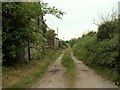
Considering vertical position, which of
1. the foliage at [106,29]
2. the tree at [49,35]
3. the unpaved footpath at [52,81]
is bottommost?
the unpaved footpath at [52,81]

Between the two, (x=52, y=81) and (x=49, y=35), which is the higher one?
(x=49, y=35)

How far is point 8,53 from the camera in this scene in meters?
21.8

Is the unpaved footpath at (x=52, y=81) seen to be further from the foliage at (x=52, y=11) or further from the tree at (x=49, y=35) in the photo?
the tree at (x=49, y=35)

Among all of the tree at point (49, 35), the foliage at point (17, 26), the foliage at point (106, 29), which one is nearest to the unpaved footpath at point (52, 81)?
the foliage at point (17, 26)

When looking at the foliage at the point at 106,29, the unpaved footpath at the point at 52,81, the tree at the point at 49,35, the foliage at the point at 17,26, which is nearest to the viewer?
the unpaved footpath at the point at 52,81

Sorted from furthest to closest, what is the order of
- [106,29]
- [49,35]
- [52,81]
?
[49,35], [106,29], [52,81]

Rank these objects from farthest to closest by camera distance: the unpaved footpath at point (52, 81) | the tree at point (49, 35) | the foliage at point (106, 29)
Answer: the tree at point (49, 35)
the foliage at point (106, 29)
the unpaved footpath at point (52, 81)

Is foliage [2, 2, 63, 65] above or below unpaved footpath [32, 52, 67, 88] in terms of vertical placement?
above

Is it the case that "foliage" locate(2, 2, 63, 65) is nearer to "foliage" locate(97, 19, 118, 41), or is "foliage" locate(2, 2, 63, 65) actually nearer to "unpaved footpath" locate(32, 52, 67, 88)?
"unpaved footpath" locate(32, 52, 67, 88)

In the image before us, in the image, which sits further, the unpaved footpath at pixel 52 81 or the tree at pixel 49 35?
the tree at pixel 49 35

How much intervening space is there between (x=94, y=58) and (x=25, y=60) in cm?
633

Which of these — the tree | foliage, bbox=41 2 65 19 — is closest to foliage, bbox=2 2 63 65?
foliage, bbox=41 2 65 19

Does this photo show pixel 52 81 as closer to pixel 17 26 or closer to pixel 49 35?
pixel 17 26

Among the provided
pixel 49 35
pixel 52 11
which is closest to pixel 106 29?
pixel 52 11
